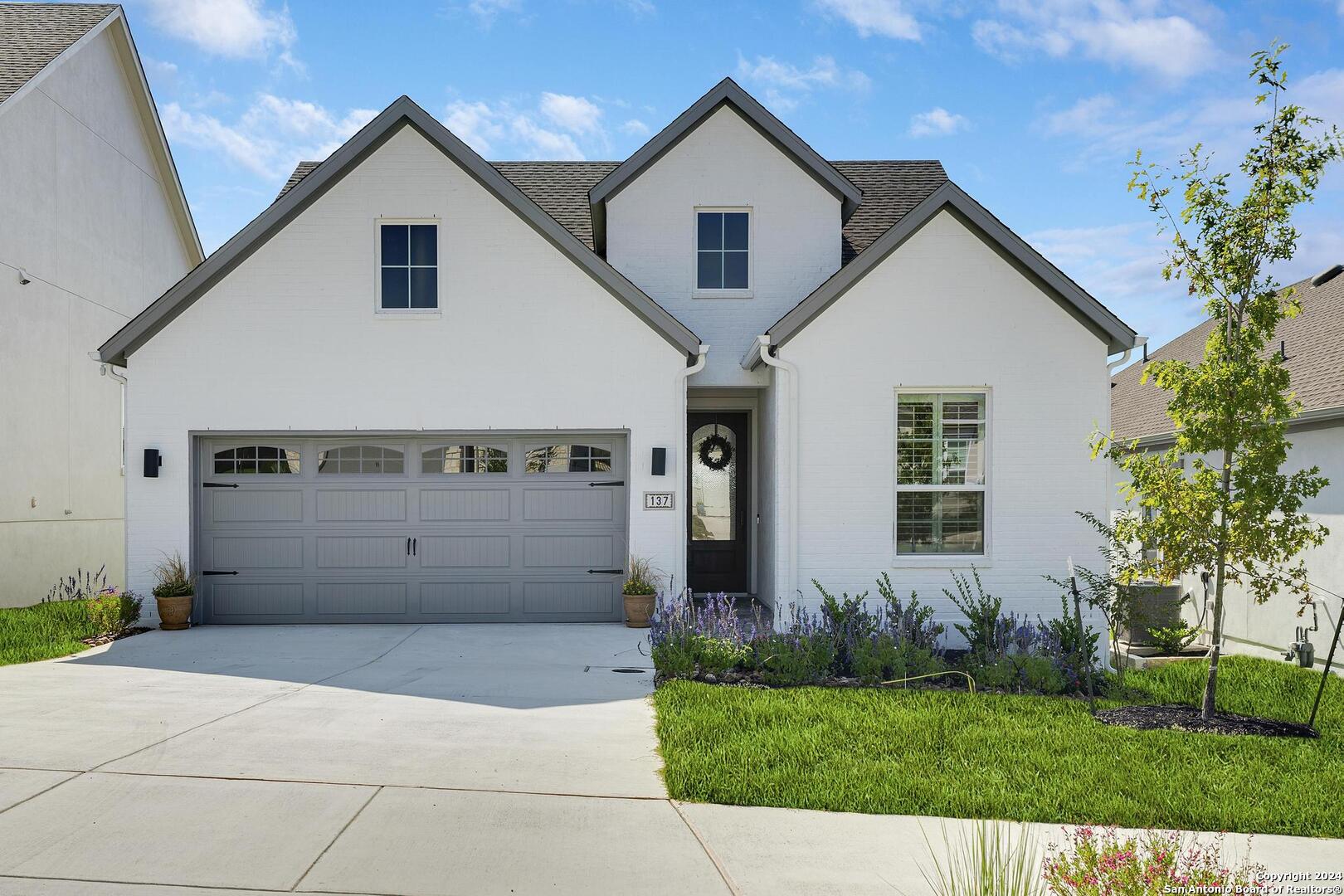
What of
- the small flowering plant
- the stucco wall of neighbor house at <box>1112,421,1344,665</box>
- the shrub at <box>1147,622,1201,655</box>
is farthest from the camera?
the stucco wall of neighbor house at <box>1112,421,1344,665</box>

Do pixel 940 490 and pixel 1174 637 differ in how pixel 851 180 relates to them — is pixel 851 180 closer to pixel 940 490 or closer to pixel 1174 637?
pixel 940 490

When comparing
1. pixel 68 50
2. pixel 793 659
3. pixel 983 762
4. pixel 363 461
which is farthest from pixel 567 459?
pixel 68 50

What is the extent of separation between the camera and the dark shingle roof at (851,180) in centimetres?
1376

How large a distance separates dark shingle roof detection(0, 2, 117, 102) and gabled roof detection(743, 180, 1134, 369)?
474 inches

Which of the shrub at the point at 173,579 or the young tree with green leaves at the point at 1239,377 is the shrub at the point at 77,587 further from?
the young tree with green leaves at the point at 1239,377

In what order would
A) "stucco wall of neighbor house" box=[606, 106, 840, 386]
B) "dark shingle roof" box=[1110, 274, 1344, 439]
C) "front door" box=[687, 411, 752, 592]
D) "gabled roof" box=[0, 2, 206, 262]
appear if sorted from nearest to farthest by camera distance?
"dark shingle roof" box=[1110, 274, 1344, 439] < "stucco wall of neighbor house" box=[606, 106, 840, 386] < "front door" box=[687, 411, 752, 592] < "gabled roof" box=[0, 2, 206, 262]

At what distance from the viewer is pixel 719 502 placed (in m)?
13.4

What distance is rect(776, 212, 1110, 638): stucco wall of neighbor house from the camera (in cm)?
1059

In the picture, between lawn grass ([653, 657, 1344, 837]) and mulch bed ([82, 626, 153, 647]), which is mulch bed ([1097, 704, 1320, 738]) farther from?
mulch bed ([82, 626, 153, 647])

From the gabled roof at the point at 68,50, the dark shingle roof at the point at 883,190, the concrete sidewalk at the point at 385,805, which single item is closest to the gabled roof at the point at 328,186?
the dark shingle roof at the point at 883,190

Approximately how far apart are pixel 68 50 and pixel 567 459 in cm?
1137

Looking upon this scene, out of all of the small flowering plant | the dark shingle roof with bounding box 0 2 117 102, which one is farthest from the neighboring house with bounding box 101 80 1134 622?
the small flowering plant

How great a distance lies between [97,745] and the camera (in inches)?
233

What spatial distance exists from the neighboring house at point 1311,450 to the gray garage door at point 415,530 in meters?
6.77
